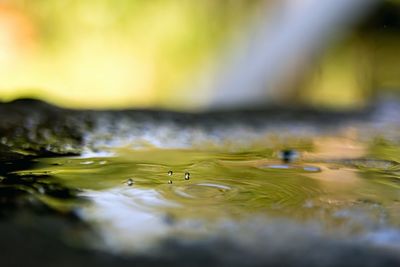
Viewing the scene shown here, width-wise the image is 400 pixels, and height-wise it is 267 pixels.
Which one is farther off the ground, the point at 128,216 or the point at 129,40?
the point at 129,40

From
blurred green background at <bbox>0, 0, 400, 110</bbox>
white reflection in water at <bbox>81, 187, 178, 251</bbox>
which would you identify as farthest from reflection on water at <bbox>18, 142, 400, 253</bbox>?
blurred green background at <bbox>0, 0, 400, 110</bbox>

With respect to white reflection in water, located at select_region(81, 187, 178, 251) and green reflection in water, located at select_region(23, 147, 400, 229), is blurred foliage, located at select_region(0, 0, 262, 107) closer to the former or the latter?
green reflection in water, located at select_region(23, 147, 400, 229)

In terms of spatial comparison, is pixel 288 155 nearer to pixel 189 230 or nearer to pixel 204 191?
pixel 204 191

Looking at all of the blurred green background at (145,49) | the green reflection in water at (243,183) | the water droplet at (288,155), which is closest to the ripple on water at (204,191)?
the green reflection in water at (243,183)

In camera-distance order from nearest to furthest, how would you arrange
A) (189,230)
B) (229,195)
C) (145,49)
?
(189,230), (229,195), (145,49)

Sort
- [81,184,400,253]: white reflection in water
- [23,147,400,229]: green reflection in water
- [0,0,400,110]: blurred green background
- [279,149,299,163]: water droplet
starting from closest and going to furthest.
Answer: [81,184,400,253]: white reflection in water → [23,147,400,229]: green reflection in water → [279,149,299,163]: water droplet → [0,0,400,110]: blurred green background

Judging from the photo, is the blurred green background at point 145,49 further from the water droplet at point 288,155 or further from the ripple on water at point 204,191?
the ripple on water at point 204,191

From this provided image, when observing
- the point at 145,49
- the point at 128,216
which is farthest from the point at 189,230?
the point at 145,49

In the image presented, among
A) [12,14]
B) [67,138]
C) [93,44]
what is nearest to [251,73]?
[93,44]
